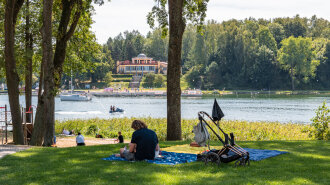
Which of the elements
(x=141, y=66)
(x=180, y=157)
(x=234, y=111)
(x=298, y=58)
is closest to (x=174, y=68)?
(x=180, y=157)

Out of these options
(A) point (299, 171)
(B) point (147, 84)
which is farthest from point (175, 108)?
(B) point (147, 84)

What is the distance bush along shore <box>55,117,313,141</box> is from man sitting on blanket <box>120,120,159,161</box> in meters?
9.33

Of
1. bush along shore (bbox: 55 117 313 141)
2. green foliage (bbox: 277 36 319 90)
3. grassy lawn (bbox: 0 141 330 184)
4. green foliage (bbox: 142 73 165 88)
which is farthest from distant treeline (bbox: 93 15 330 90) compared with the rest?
grassy lawn (bbox: 0 141 330 184)

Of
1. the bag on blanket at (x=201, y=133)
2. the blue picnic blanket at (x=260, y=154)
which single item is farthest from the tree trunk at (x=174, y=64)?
the blue picnic blanket at (x=260, y=154)

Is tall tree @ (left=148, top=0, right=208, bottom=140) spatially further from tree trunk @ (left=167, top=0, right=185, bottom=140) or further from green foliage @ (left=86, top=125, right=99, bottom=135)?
green foliage @ (left=86, top=125, right=99, bottom=135)

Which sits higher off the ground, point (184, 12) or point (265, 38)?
point (265, 38)

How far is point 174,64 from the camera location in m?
14.6

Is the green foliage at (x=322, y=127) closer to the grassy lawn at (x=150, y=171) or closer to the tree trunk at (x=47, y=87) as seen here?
the grassy lawn at (x=150, y=171)

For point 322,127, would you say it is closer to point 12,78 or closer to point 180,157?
point 180,157

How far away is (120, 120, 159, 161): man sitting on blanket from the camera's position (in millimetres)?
8430

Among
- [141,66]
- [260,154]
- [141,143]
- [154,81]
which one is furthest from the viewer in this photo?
[141,66]

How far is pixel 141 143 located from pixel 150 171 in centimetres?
104

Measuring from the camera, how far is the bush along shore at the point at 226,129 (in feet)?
61.2

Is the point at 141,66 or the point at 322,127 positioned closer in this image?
the point at 322,127
